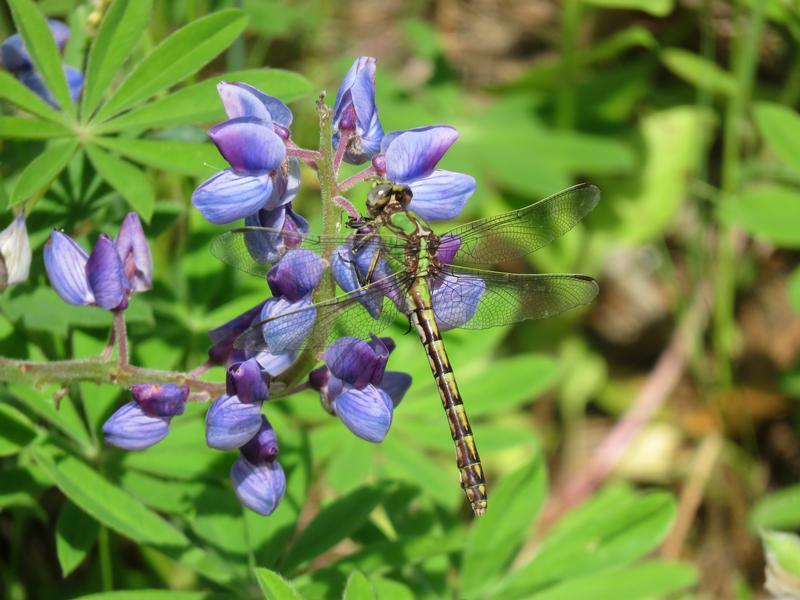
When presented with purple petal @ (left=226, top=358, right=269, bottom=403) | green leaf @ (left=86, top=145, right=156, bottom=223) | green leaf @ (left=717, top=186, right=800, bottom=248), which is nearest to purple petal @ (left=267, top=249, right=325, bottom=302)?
purple petal @ (left=226, top=358, right=269, bottom=403)

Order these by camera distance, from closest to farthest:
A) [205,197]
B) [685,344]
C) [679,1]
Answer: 1. [205,197]
2. [685,344]
3. [679,1]

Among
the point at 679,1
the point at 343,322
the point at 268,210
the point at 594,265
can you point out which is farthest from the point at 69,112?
the point at 679,1

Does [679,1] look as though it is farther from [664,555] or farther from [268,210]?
[268,210]

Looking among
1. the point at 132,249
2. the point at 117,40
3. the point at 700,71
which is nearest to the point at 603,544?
the point at 132,249

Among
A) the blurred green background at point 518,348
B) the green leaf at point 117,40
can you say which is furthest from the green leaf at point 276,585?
the green leaf at point 117,40

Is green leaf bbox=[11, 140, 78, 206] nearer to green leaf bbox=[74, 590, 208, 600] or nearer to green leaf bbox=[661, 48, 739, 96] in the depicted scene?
green leaf bbox=[74, 590, 208, 600]
